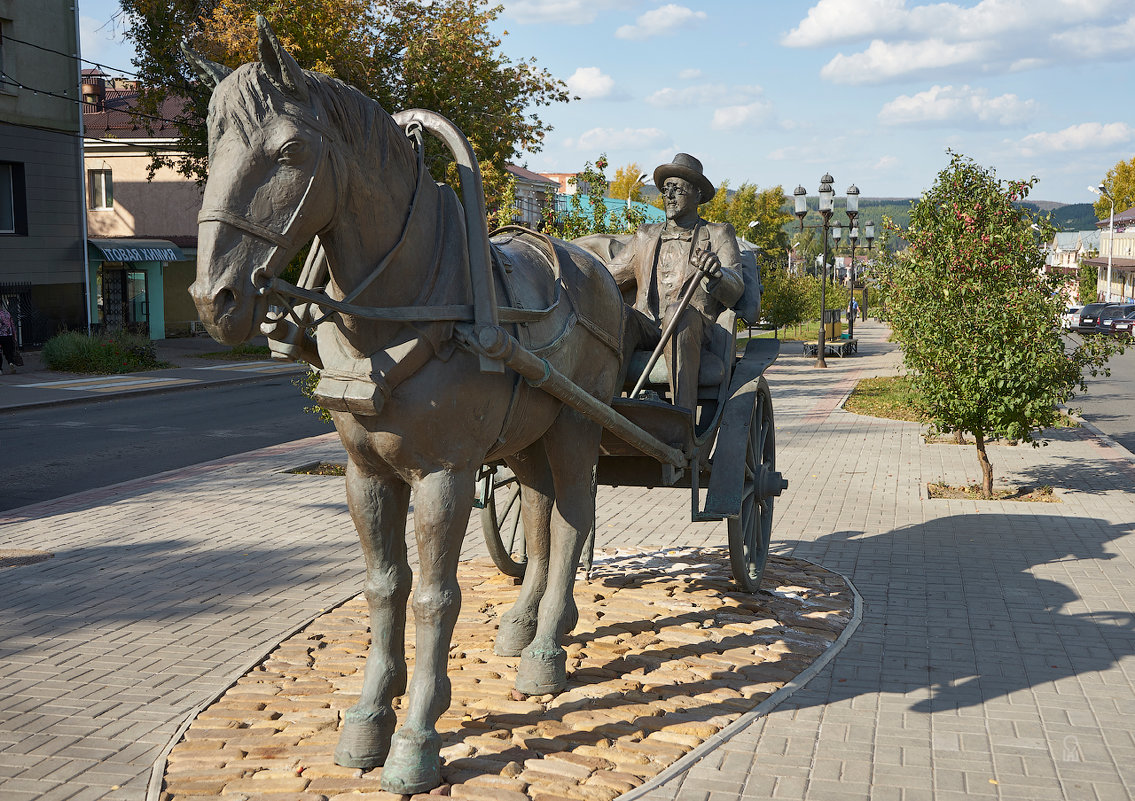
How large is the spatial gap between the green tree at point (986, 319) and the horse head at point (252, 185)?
8.97 m

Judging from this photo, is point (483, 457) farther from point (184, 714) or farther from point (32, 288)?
point (32, 288)

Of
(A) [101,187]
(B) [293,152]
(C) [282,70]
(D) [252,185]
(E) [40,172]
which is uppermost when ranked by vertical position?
(A) [101,187]

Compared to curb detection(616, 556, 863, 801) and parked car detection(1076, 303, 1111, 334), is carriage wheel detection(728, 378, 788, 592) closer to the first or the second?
curb detection(616, 556, 863, 801)

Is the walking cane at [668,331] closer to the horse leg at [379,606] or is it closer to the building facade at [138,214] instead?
the horse leg at [379,606]

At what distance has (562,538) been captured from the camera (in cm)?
510

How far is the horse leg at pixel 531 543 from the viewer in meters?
5.23

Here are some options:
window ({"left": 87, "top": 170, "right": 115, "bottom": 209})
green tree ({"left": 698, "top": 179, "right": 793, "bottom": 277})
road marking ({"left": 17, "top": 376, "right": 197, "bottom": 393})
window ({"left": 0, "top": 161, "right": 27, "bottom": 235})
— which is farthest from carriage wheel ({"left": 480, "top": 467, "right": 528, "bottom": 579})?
green tree ({"left": 698, "top": 179, "right": 793, "bottom": 277})

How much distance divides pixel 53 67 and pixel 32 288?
5.82 metres

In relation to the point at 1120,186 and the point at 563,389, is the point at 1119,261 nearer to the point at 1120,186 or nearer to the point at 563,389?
the point at 1120,186

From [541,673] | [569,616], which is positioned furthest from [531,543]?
[541,673]

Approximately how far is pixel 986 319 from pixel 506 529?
6.15 metres

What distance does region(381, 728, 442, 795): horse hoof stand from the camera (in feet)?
12.8

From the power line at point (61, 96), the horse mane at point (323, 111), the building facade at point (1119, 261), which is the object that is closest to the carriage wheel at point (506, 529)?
the horse mane at point (323, 111)

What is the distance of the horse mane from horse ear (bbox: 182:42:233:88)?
8 centimetres
